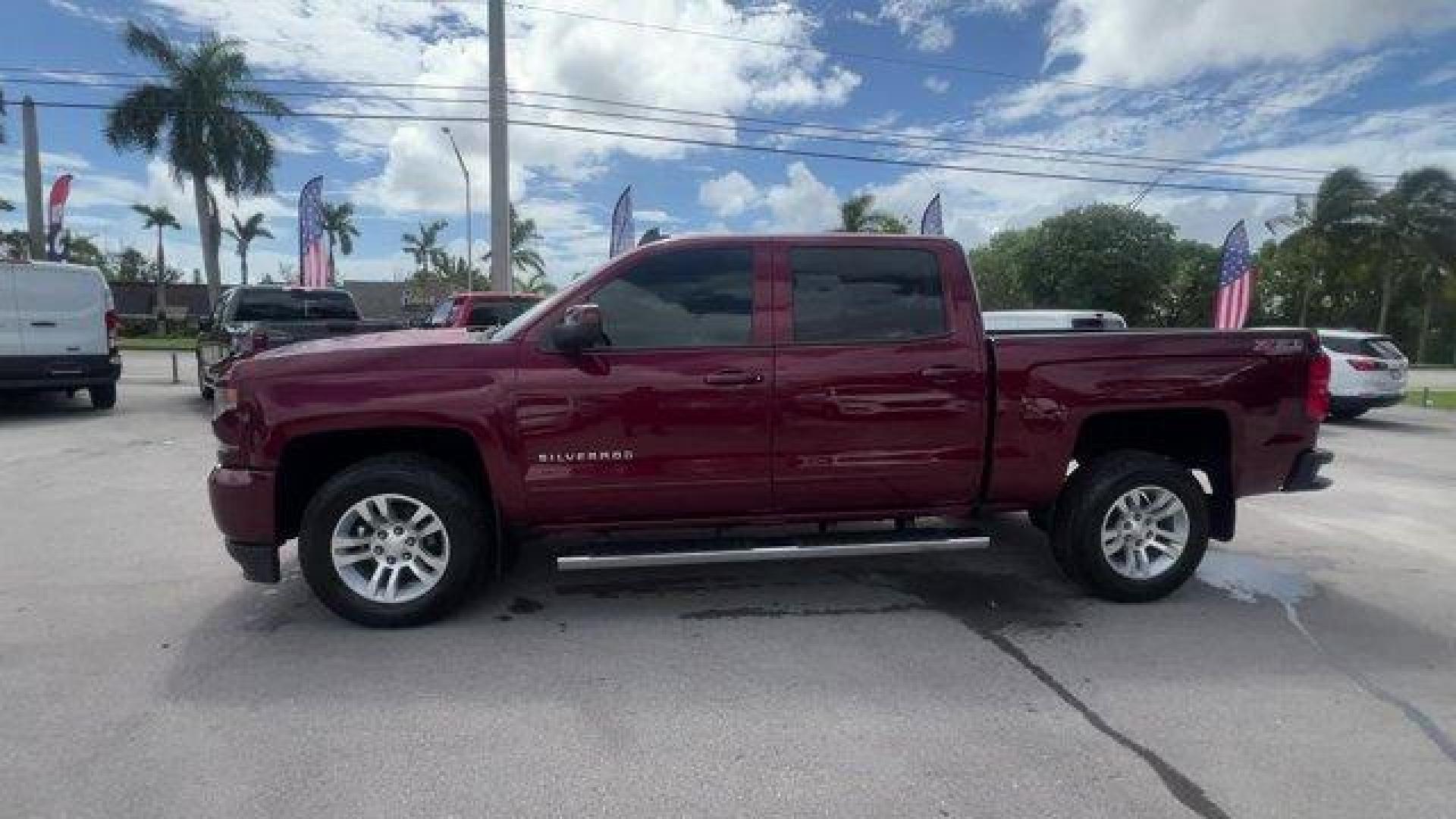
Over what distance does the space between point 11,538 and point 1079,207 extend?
176ft

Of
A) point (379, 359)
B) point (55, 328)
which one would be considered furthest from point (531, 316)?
point (55, 328)

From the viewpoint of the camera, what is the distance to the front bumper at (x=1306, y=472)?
490cm

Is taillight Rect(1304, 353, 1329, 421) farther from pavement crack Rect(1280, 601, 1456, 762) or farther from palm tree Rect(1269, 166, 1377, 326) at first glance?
palm tree Rect(1269, 166, 1377, 326)

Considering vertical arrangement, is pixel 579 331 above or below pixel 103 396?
above

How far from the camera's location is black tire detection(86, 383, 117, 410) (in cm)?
1229

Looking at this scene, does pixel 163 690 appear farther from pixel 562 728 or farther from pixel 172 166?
A: pixel 172 166

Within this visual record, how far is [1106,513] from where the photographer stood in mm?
4688

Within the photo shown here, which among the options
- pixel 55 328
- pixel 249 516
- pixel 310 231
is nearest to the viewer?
pixel 249 516

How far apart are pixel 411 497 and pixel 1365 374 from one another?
51.3 ft

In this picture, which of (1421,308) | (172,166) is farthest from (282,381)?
(1421,308)

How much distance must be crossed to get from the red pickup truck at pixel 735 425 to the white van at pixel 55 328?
9.49 meters

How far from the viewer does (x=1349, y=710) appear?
11.7ft

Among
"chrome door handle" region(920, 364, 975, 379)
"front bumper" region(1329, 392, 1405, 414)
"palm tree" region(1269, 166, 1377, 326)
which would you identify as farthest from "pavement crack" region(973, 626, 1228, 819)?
"palm tree" region(1269, 166, 1377, 326)

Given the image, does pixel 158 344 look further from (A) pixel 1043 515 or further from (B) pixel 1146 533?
(B) pixel 1146 533
